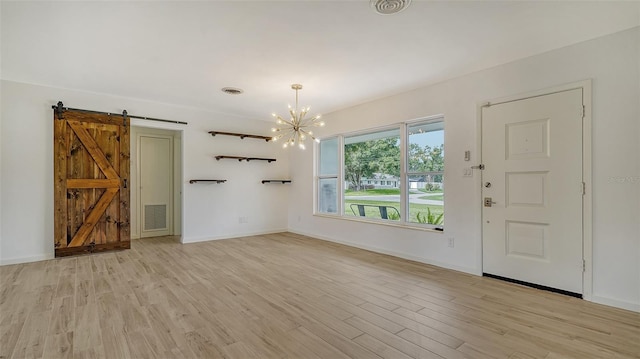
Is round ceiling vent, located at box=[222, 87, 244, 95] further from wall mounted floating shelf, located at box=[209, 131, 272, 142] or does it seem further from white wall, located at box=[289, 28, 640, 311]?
white wall, located at box=[289, 28, 640, 311]

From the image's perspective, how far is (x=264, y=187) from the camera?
6.77m

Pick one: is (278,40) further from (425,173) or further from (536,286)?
(536,286)

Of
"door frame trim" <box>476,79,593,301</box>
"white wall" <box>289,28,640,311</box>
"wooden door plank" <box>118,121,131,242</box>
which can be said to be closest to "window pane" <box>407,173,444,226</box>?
"white wall" <box>289,28,640,311</box>

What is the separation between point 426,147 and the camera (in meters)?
4.49

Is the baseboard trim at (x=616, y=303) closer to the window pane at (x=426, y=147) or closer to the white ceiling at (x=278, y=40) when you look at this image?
the window pane at (x=426, y=147)

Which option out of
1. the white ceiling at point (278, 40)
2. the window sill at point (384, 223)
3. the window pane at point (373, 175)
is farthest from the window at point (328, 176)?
the white ceiling at point (278, 40)

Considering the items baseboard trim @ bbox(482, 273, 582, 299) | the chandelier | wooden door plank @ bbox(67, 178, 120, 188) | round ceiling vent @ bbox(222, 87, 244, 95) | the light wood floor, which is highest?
round ceiling vent @ bbox(222, 87, 244, 95)

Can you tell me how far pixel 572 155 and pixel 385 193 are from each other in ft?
8.42

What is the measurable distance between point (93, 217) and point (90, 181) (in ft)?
1.93

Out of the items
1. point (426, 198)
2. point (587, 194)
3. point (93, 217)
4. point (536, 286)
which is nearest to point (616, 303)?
point (536, 286)

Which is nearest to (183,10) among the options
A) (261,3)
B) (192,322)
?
(261,3)

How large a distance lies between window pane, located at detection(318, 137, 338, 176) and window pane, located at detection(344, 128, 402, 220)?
280 millimetres

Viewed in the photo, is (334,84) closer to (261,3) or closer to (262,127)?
(261,3)

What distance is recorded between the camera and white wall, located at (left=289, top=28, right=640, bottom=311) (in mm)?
2719
